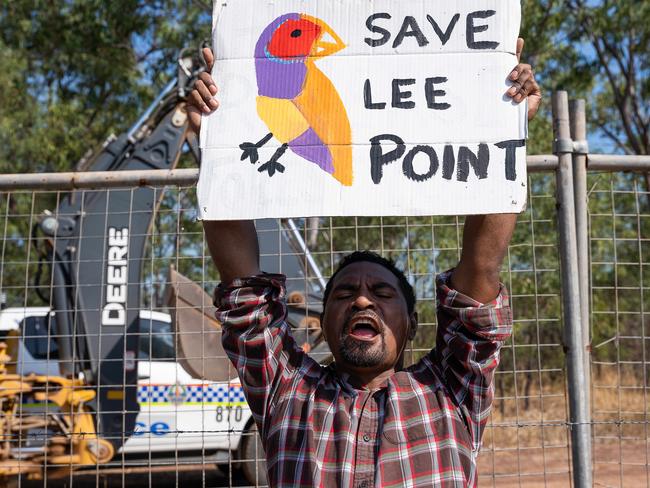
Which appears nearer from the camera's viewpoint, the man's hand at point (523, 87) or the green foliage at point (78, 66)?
the man's hand at point (523, 87)

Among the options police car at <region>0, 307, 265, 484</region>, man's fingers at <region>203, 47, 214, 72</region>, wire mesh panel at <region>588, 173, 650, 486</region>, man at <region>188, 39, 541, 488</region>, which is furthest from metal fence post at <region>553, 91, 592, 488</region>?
police car at <region>0, 307, 265, 484</region>

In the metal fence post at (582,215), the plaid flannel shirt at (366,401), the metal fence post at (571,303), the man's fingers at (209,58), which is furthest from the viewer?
the metal fence post at (582,215)

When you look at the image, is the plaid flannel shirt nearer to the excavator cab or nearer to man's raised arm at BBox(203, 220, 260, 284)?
man's raised arm at BBox(203, 220, 260, 284)

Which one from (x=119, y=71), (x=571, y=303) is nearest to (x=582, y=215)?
(x=571, y=303)

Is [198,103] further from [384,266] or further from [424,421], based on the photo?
[424,421]

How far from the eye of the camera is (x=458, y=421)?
7.30 feet

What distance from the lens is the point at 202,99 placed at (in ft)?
8.04

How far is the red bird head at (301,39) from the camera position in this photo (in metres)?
2.47

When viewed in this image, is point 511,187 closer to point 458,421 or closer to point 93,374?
point 458,421

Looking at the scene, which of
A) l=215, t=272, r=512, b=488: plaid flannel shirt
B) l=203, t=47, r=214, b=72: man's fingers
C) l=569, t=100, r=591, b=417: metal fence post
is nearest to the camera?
l=215, t=272, r=512, b=488: plaid flannel shirt

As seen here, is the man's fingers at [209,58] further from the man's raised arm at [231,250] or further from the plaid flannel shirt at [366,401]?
the plaid flannel shirt at [366,401]

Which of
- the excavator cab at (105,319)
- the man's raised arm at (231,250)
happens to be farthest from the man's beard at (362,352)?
the excavator cab at (105,319)

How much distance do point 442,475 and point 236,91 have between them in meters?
1.27

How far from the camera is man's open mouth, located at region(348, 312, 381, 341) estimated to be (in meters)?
2.32
